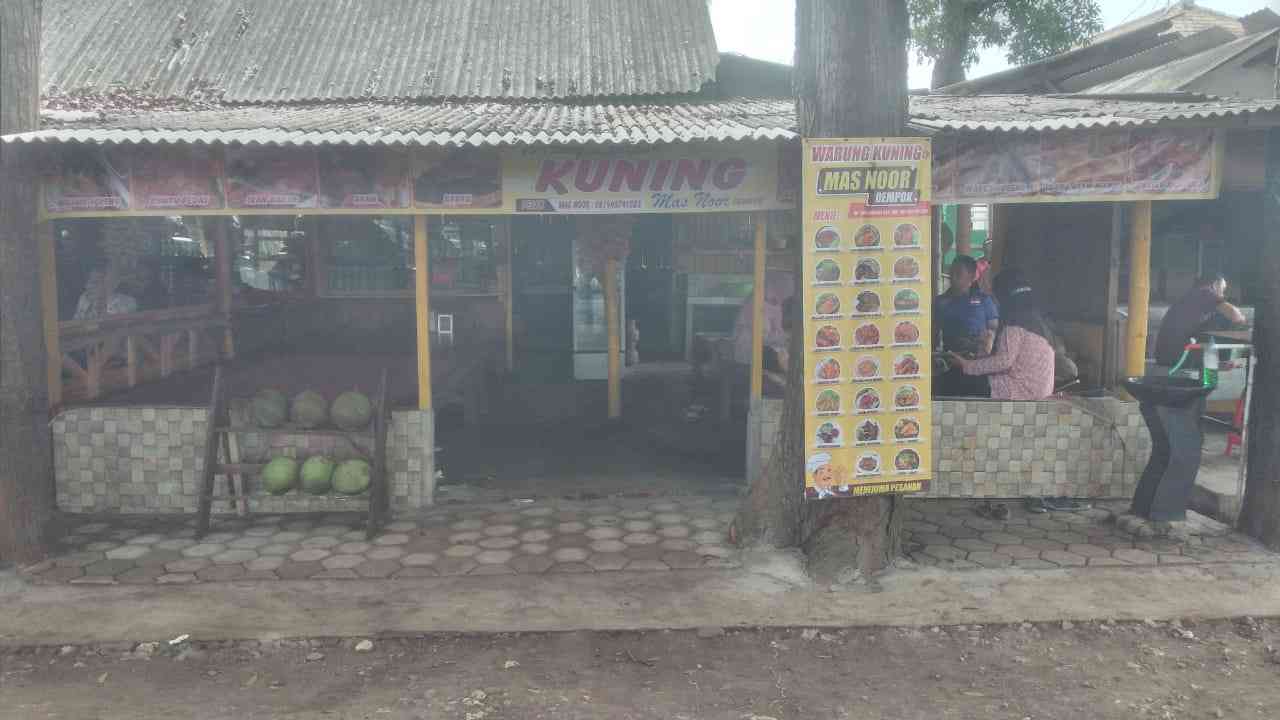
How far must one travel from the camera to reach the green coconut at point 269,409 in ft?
21.7

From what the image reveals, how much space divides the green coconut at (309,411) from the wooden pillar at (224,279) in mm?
4019

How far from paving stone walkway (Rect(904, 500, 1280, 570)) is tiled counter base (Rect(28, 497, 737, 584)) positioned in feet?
4.82

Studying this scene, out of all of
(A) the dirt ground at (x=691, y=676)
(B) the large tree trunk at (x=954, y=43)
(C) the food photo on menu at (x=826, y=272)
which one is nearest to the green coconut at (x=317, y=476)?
(A) the dirt ground at (x=691, y=676)

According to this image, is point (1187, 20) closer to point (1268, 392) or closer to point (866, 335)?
point (1268, 392)

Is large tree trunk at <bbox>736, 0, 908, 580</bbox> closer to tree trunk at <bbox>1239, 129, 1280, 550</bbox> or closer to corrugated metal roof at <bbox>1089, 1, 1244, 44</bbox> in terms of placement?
tree trunk at <bbox>1239, 129, 1280, 550</bbox>

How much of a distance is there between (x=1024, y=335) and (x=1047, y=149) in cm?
139

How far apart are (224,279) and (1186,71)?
442 inches

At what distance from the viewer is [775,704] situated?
13.2ft

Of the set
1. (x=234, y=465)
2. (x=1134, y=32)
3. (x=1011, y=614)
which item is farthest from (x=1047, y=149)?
(x=1134, y=32)

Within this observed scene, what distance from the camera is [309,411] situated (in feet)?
21.6

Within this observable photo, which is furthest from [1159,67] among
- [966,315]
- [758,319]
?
[758,319]

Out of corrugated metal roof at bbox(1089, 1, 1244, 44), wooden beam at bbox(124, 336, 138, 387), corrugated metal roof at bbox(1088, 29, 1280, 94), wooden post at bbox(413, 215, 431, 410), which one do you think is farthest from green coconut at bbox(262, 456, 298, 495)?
corrugated metal roof at bbox(1089, 1, 1244, 44)

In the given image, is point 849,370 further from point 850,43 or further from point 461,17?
point 461,17

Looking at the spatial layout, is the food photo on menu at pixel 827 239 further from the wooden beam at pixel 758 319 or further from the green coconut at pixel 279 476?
the green coconut at pixel 279 476
